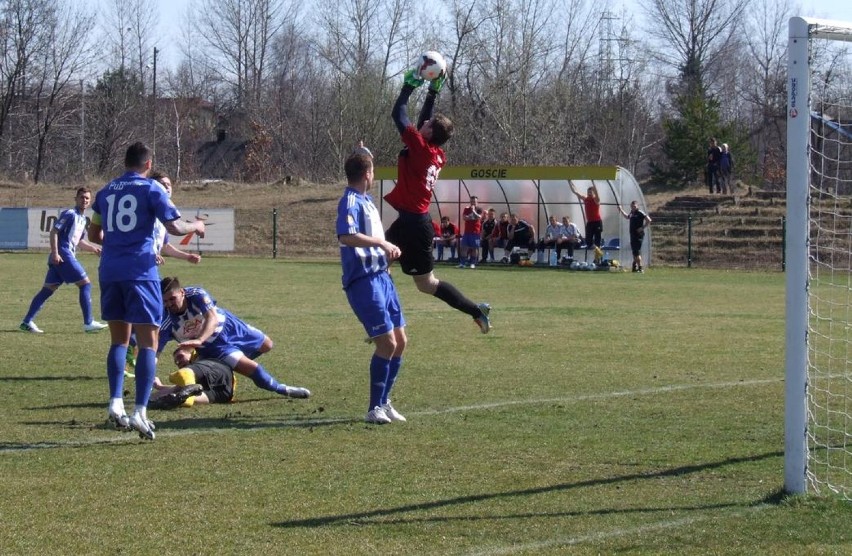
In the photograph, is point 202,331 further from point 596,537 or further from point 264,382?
point 596,537

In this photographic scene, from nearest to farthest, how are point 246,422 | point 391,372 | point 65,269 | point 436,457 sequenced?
point 436,457 < point 246,422 < point 391,372 < point 65,269

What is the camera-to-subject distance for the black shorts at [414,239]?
8777 mm

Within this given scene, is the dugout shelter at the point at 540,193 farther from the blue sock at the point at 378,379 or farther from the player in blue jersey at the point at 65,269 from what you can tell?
the blue sock at the point at 378,379

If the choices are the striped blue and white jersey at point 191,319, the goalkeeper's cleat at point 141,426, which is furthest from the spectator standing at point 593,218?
the goalkeeper's cleat at point 141,426

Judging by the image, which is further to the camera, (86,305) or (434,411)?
(86,305)

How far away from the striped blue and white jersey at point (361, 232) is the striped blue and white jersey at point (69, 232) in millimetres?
7246

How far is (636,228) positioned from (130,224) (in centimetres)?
2355

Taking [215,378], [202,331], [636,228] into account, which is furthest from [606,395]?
[636,228]

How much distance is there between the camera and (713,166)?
4116cm

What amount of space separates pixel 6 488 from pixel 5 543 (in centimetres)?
111

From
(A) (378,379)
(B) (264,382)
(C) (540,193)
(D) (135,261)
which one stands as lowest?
(B) (264,382)

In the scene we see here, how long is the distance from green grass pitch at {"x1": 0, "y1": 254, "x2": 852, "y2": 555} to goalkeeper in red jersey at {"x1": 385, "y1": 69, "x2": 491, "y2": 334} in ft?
3.78

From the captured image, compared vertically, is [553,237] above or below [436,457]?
above

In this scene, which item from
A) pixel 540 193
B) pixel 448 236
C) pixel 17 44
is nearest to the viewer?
pixel 448 236
